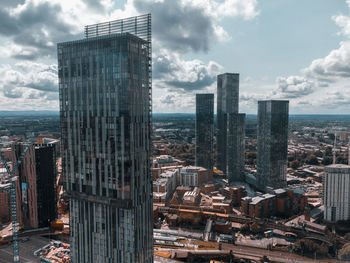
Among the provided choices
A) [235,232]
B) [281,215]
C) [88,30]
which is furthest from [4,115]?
[281,215]

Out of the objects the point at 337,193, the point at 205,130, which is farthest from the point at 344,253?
the point at 205,130

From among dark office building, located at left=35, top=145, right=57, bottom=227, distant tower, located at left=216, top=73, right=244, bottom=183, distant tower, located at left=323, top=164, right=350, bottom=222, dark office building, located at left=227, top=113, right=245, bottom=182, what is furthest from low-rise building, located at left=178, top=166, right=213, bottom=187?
dark office building, located at left=35, top=145, right=57, bottom=227

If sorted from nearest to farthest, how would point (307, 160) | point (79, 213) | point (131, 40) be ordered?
point (131, 40)
point (79, 213)
point (307, 160)

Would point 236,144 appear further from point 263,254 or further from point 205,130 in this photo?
point 263,254

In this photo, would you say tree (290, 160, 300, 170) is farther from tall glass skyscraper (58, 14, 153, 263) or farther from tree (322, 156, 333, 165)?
tall glass skyscraper (58, 14, 153, 263)

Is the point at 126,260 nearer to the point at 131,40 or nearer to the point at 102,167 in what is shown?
the point at 102,167

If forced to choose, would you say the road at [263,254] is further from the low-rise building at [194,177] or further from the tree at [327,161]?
the tree at [327,161]

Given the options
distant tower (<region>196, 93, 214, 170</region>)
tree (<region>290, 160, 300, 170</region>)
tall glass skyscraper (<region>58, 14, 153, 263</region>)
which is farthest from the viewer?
tree (<region>290, 160, 300, 170</region>)
